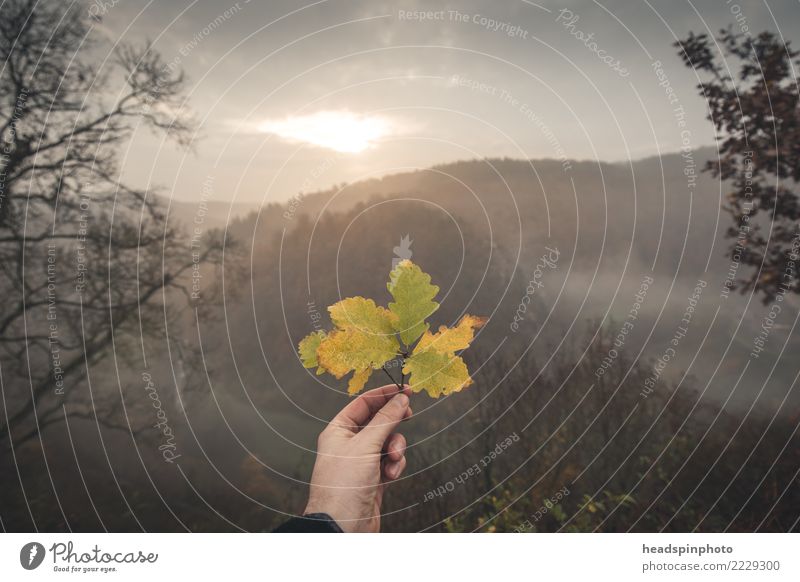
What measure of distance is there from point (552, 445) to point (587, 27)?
9.61ft

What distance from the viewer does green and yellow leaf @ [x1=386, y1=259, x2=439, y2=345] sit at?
207cm

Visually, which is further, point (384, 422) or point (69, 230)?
point (69, 230)

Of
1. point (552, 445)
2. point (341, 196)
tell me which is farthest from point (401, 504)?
point (341, 196)

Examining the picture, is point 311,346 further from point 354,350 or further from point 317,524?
point 317,524

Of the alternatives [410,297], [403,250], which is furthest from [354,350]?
[403,250]

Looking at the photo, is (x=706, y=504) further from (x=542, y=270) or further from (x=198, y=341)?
(x=198, y=341)

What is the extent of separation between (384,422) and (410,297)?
642 mm

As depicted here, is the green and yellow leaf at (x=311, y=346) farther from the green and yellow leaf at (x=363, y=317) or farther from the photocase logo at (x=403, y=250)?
the photocase logo at (x=403, y=250)

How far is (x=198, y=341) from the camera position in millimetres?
3662

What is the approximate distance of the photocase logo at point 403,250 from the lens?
3.30 metres

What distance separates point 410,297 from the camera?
2.08 metres
